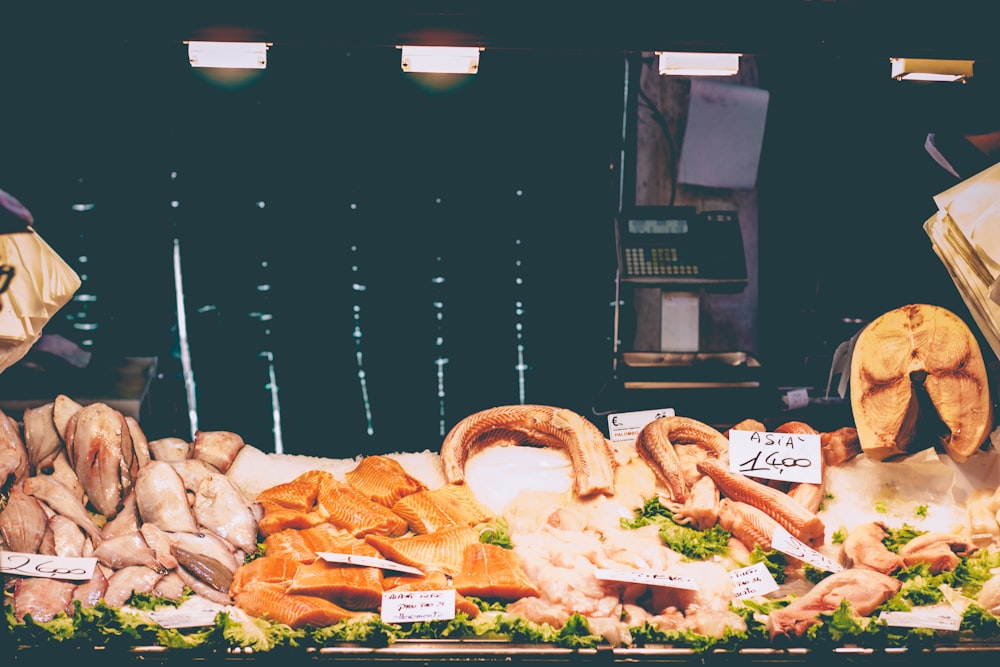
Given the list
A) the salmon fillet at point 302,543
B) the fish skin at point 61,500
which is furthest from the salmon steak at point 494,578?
the fish skin at point 61,500

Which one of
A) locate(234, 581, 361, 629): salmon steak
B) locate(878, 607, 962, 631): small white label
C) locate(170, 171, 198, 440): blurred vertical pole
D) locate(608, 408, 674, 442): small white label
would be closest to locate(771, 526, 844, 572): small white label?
locate(878, 607, 962, 631): small white label

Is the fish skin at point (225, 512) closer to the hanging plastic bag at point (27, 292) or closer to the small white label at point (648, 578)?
the hanging plastic bag at point (27, 292)

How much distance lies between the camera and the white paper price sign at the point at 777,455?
11.7 ft

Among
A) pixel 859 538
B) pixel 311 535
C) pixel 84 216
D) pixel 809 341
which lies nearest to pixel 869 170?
pixel 809 341

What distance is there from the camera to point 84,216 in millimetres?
5508

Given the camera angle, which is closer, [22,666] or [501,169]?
[22,666]

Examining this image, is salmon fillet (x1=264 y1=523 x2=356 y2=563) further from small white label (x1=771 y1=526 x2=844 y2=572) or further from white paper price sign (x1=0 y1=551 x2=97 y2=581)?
small white label (x1=771 y1=526 x2=844 y2=572)

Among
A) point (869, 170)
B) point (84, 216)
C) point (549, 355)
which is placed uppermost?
point (869, 170)

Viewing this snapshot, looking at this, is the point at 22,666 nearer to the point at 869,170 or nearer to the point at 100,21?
the point at 100,21

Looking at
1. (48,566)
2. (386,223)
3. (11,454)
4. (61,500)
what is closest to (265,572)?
(48,566)

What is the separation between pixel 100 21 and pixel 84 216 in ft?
9.67

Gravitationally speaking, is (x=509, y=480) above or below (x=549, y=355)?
below

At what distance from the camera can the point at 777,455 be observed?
11.9 ft

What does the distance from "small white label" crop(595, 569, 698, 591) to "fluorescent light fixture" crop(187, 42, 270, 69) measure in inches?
84.1
